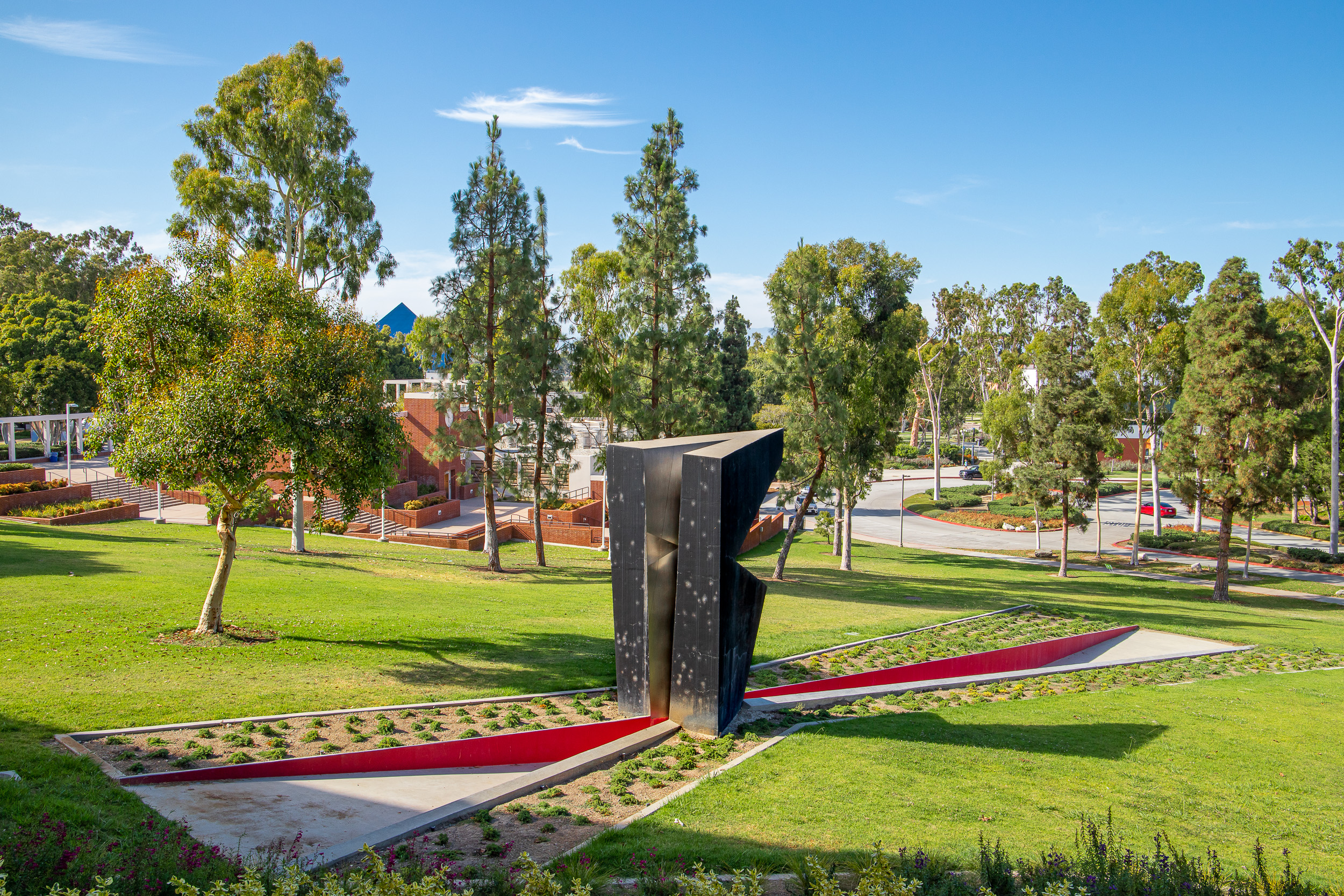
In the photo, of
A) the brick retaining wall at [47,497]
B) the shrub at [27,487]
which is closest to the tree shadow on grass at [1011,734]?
the brick retaining wall at [47,497]

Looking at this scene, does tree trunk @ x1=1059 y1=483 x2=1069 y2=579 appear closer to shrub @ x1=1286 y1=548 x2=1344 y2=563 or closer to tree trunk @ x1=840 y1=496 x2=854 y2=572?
tree trunk @ x1=840 y1=496 x2=854 y2=572

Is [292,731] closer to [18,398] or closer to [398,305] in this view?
[18,398]

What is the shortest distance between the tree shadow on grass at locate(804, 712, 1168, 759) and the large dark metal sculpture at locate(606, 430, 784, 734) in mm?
1616

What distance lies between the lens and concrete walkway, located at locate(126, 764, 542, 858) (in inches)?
272

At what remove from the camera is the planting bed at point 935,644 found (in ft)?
45.8

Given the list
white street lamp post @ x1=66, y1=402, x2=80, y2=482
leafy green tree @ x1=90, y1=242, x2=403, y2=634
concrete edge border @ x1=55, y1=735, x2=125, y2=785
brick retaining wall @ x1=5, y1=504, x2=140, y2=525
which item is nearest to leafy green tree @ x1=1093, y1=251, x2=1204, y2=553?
leafy green tree @ x1=90, y1=242, x2=403, y2=634

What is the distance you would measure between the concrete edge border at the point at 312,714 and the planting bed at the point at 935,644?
134 inches

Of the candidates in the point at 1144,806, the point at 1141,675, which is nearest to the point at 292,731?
the point at 1144,806

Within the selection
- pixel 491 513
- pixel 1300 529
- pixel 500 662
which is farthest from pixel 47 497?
pixel 1300 529

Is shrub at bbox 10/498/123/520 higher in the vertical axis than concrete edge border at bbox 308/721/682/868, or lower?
higher

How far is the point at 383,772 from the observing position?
892 cm

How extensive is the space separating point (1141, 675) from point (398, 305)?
58.1 meters

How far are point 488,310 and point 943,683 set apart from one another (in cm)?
1767

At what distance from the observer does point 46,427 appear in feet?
142
